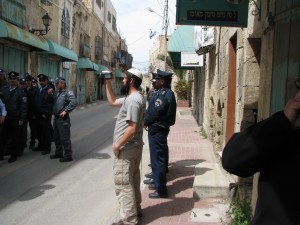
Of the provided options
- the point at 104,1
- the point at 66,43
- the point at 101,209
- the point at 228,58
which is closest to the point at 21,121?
Answer: the point at 101,209

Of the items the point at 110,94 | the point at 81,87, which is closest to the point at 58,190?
the point at 110,94

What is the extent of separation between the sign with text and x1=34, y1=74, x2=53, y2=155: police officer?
4.52 meters

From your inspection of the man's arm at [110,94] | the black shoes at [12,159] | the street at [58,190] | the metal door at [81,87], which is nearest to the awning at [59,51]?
the metal door at [81,87]

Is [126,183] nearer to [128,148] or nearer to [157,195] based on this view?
[128,148]

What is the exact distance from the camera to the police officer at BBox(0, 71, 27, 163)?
777 centimetres

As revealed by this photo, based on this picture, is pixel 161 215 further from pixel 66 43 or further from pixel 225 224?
pixel 66 43

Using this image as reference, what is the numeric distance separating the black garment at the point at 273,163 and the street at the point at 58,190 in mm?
3440

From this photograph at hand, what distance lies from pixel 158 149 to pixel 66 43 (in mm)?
19536

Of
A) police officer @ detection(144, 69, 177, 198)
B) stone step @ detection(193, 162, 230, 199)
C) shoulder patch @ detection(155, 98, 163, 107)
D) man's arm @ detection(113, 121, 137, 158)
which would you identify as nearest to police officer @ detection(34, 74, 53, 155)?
police officer @ detection(144, 69, 177, 198)

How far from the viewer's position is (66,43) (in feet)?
77.9

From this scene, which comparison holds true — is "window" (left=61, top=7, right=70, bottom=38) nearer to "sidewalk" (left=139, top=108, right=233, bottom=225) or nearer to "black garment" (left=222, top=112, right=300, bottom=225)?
"sidewalk" (left=139, top=108, right=233, bottom=225)

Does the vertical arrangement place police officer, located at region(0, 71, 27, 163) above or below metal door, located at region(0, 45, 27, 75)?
below

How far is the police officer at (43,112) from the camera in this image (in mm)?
8836

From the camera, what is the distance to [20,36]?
14.2 metres
